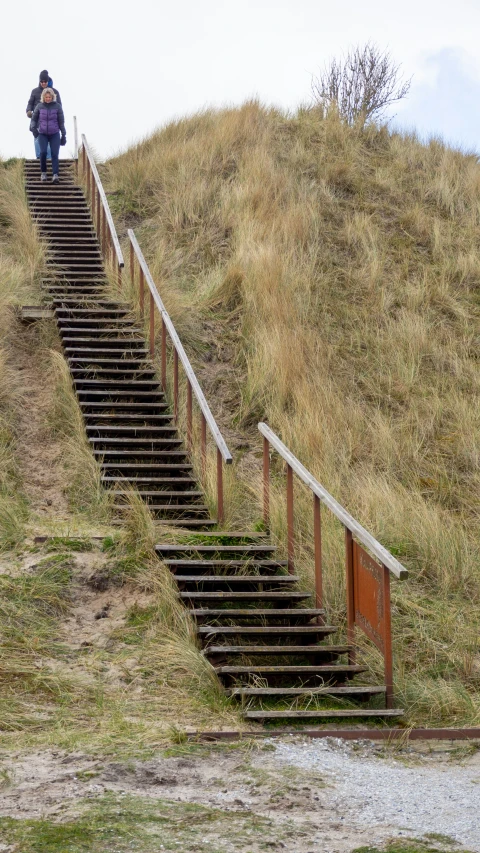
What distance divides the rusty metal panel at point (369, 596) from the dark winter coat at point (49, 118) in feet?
41.2

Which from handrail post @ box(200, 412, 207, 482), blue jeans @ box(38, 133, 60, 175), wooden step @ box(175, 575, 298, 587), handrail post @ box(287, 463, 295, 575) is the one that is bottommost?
wooden step @ box(175, 575, 298, 587)

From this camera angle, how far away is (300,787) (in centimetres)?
506

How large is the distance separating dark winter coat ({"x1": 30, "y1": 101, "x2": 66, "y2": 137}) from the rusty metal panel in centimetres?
1256

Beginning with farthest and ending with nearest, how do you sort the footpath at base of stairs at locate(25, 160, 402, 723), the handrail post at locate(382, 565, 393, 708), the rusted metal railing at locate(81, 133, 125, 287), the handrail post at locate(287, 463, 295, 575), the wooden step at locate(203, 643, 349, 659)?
the rusted metal railing at locate(81, 133, 125, 287)
the handrail post at locate(287, 463, 295, 575)
the wooden step at locate(203, 643, 349, 659)
the footpath at base of stairs at locate(25, 160, 402, 723)
the handrail post at locate(382, 565, 393, 708)

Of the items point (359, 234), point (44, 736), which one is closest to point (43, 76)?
point (359, 234)

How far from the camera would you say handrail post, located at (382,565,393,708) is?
6262mm

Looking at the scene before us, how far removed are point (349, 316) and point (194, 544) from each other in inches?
270

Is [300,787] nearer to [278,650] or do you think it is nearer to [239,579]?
[278,650]

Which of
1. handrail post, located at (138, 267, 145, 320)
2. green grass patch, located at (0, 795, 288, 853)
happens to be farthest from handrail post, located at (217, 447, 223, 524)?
green grass patch, located at (0, 795, 288, 853)

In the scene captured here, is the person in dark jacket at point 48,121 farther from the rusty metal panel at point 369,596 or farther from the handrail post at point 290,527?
the rusty metal panel at point 369,596

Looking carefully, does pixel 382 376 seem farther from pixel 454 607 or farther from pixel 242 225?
pixel 454 607

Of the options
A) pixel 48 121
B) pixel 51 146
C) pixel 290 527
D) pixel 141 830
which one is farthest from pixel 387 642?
pixel 51 146

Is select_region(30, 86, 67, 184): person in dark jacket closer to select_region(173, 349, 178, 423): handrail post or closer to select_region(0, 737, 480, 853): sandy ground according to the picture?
select_region(173, 349, 178, 423): handrail post

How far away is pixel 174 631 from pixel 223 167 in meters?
12.9
